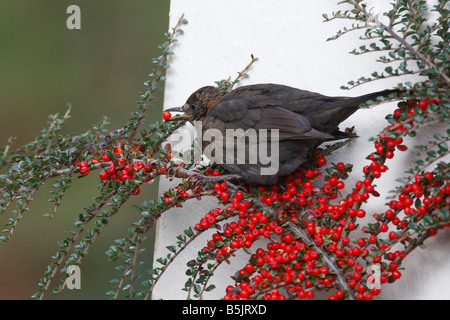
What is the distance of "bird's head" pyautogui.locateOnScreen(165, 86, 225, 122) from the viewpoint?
5.32 feet

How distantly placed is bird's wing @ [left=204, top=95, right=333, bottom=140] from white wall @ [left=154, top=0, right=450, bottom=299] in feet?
0.59

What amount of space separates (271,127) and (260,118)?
0.15 feet

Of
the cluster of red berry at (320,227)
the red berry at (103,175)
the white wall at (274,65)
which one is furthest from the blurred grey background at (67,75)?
the cluster of red berry at (320,227)

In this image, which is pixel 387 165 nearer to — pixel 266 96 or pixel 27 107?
pixel 266 96

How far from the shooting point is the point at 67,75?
112 inches

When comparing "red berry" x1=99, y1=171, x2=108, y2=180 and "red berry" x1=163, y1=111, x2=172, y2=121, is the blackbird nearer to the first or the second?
"red berry" x1=163, y1=111, x2=172, y2=121

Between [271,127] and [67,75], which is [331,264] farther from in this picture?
[67,75]

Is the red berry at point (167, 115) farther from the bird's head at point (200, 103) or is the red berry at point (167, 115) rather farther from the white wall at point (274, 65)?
the white wall at point (274, 65)

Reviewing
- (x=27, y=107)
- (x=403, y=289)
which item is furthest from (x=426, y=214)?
(x=27, y=107)

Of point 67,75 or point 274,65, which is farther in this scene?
point 67,75

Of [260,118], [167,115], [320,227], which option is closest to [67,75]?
[167,115]

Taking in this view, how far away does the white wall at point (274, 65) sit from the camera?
4.58 ft
